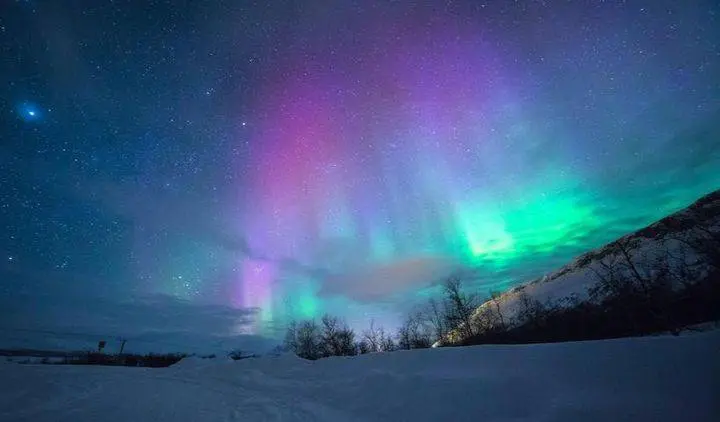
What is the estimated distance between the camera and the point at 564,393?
659 cm

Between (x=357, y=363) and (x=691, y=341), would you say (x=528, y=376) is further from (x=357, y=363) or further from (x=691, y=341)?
(x=357, y=363)

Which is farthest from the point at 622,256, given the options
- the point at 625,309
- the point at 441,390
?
the point at 441,390

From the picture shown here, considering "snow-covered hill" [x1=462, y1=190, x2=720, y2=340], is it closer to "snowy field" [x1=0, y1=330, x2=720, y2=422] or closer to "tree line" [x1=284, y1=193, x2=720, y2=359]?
"tree line" [x1=284, y1=193, x2=720, y2=359]

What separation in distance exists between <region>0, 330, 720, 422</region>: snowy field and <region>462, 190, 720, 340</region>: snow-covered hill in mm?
110780

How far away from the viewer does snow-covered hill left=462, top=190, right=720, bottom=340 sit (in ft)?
339

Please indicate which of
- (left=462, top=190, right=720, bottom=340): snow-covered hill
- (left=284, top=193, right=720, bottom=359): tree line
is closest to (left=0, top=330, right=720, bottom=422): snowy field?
(left=284, top=193, right=720, bottom=359): tree line

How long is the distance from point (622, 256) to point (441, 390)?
481 ft

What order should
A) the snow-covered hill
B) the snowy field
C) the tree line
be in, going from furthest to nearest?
the snow-covered hill
the tree line
the snowy field

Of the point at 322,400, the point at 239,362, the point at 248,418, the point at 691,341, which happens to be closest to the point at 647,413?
the point at 691,341

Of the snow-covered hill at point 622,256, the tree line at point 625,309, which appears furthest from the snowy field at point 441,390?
the snow-covered hill at point 622,256

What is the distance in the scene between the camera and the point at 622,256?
119375mm

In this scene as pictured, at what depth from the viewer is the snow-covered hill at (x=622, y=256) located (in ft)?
339

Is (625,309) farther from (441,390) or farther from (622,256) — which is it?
(622,256)

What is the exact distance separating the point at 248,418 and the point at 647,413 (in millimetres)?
8303
